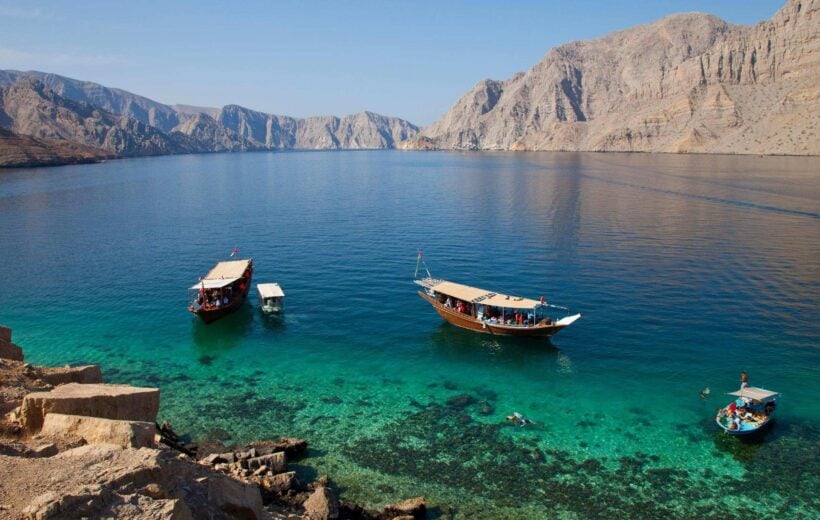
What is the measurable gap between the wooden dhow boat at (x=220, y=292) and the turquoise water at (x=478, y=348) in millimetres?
1178

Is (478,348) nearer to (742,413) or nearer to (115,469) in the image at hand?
(742,413)

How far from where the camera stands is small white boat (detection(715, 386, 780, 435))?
27.8m

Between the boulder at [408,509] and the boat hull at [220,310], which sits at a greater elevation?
the boat hull at [220,310]

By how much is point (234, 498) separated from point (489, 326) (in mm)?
29062

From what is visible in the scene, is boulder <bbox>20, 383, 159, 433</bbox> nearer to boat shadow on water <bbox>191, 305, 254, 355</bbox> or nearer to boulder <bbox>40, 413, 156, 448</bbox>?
boulder <bbox>40, 413, 156, 448</bbox>

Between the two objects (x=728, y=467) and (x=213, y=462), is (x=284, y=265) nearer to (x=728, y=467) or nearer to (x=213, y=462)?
(x=213, y=462)

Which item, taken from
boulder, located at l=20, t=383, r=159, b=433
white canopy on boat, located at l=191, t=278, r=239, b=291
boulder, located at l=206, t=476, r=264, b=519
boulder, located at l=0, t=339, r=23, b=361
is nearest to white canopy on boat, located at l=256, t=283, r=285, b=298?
white canopy on boat, located at l=191, t=278, r=239, b=291

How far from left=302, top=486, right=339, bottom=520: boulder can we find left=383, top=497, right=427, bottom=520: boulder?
220cm

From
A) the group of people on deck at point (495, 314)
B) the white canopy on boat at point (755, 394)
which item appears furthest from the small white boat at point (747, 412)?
the group of people on deck at point (495, 314)

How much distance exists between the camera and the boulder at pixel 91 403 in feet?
56.4

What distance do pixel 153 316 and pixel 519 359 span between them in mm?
31215

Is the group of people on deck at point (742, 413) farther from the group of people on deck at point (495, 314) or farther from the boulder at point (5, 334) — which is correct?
the boulder at point (5, 334)

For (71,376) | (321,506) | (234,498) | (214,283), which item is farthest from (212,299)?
(234,498)

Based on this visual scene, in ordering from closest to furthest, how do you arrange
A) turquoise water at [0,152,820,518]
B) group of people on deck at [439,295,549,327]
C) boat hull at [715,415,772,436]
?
turquoise water at [0,152,820,518] → boat hull at [715,415,772,436] → group of people on deck at [439,295,549,327]
